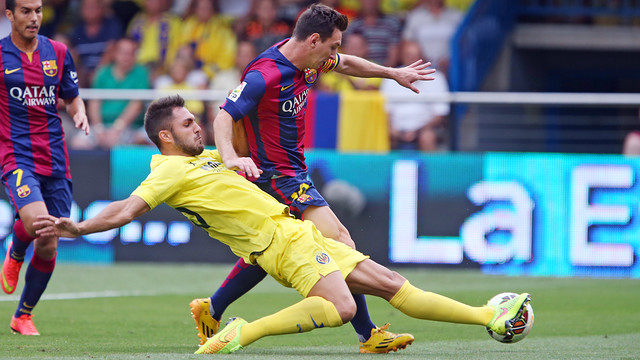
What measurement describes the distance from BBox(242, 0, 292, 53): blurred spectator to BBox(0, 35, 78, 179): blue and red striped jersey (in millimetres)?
7751

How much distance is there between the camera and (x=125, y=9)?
16.0m

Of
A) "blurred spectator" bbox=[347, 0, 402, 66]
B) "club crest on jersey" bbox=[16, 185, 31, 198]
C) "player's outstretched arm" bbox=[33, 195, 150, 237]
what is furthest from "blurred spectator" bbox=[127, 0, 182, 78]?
"player's outstretched arm" bbox=[33, 195, 150, 237]

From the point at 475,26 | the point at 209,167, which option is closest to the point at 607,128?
the point at 475,26

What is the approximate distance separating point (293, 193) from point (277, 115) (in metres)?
0.48

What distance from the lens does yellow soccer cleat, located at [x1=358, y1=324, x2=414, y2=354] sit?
5648mm

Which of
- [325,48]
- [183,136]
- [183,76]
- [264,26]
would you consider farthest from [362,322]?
[264,26]

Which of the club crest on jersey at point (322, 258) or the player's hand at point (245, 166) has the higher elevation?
the player's hand at point (245, 166)

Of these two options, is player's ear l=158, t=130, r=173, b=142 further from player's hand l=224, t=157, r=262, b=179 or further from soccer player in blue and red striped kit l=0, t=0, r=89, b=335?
soccer player in blue and red striped kit l=0, t=0, r=89, b=335

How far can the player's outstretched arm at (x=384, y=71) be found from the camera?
20.5 feet

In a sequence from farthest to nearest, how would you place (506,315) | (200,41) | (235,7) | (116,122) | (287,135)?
(235,7) → (200,41) → (116,122) → (287,135) → (506,315)

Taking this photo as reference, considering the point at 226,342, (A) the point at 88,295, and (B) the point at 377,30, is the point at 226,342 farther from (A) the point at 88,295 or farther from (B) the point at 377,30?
(B) the point at 377,30

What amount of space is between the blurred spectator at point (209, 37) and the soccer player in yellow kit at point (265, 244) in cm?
879

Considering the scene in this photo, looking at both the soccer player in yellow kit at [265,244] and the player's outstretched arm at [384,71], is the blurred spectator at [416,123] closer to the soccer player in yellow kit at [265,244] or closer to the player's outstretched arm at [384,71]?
the player's outstretched arm at [384,71]

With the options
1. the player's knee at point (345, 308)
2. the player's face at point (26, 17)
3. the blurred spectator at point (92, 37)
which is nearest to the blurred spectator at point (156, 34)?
the blurred spectator at point (92, 37)
